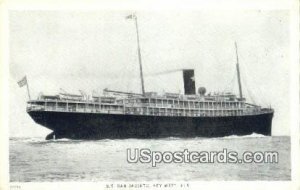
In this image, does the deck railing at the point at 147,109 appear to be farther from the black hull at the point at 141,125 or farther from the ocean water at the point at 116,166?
the ocean water at the point at 116,166

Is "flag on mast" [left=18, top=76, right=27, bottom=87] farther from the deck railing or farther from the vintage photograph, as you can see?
the deck railing

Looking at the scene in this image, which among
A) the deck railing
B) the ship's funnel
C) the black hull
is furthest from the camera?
the deck railing

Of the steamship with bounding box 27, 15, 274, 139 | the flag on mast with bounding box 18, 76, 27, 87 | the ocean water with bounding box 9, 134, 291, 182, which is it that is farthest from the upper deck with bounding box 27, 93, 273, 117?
the ocean water with bounding box 9, 134, 291, 182

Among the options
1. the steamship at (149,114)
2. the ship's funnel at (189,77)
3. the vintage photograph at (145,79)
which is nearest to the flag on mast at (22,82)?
the vintage photograph at (145,79)

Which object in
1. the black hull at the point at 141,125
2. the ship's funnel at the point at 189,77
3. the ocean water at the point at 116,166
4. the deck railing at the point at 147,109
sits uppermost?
the ship's funnel at the point at 189,77

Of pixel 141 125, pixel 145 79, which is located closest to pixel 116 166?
pixel 141 125

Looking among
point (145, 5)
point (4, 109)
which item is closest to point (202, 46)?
point (145, 5)
